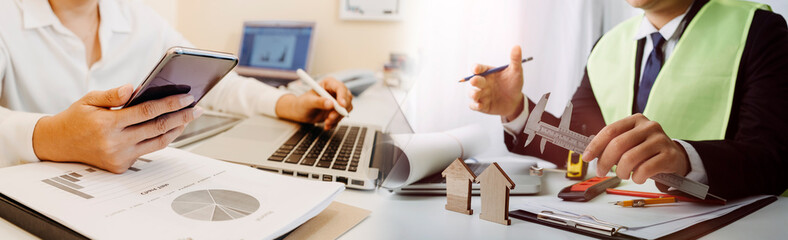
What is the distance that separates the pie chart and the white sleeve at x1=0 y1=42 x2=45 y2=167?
22cm

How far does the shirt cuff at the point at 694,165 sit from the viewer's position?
1.12ft

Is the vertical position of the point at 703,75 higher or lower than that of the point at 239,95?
higher

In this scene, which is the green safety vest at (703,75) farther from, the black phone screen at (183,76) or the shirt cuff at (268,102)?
the shirt cuff at (268,102)

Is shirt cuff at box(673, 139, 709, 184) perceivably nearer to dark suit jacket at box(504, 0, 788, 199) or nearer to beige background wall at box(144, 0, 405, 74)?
dark suit jacket at box(504, 0, 788, 199)

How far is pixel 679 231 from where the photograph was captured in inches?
13.3

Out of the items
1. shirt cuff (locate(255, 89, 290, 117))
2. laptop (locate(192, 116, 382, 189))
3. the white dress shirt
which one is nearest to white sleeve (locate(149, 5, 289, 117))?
shirt cuff (locate(255, 89, 290, 117))

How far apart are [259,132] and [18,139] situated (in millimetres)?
303

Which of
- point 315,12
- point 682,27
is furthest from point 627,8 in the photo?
point 315,12

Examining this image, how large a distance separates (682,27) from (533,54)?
110 millimetres

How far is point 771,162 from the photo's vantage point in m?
0.35

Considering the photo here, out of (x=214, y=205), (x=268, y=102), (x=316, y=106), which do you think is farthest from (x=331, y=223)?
(x=268, y=102)

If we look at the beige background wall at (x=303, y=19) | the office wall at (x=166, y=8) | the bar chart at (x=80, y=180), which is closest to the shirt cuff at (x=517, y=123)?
the bar chart at (x=80, y=180)

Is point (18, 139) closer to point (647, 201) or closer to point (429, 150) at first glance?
point (429, 150)

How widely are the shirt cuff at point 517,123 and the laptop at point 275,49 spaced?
141cm
